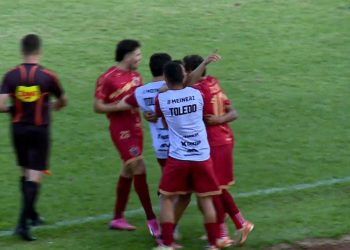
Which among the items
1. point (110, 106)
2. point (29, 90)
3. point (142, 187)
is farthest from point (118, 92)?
point (142, 187)

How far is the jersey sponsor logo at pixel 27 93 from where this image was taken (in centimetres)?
819

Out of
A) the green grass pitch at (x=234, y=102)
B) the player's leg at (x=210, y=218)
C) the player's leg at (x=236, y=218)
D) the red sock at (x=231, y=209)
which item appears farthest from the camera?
the green grass pitch at (x=234, y=102)

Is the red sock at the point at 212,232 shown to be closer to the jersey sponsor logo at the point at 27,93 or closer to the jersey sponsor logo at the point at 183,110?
the jersey sponsor logo at the point at 183,110

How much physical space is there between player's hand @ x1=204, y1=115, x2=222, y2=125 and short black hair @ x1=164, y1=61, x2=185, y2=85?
522 mm

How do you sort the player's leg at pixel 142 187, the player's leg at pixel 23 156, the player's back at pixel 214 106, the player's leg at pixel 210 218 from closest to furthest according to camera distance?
the player's leg at pixel 210 218 → the player's back at pixel 214 106 → the player's leg at pixel 23 156 → the player's leg at pixel 142 187

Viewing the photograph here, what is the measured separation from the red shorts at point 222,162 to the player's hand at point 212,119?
23 cm

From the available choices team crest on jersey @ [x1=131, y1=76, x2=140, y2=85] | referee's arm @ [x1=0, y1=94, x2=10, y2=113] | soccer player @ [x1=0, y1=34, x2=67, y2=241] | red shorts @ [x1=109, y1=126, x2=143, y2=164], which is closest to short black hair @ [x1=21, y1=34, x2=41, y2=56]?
soccer player @ [x1=0, y1=34, x2=67, y2=241]

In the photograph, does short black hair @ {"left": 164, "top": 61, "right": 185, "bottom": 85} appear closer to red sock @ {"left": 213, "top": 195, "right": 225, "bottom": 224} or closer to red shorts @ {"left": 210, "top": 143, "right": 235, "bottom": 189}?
red shorts @ {"left": 210, "top": 143, "right": 235, "bottom": 189}

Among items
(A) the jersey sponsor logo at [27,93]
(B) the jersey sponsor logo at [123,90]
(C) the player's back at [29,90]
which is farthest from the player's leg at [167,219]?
(A) the jersey sponsor logo at [27,93]

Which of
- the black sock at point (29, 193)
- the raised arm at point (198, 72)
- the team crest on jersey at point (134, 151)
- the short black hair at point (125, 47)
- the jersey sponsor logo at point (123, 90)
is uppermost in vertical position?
the short black hair at point (125, 47)

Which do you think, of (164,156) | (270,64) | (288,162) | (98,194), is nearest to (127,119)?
(164,156)

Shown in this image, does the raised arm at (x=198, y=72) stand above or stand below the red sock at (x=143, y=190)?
above

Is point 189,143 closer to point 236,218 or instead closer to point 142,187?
point 236,218

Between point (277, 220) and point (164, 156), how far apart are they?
135 centimetres
